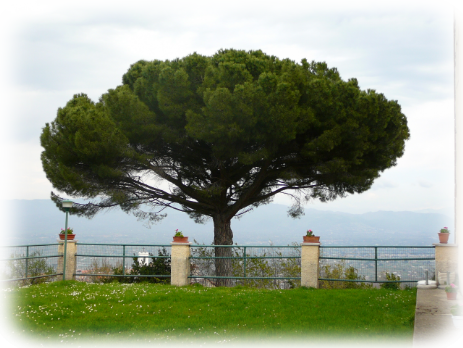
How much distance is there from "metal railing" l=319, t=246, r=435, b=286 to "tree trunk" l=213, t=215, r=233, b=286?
320 cm

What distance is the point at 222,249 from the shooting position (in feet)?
48.8

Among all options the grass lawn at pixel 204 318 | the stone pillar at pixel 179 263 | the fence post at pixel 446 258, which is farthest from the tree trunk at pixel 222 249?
the fence post at pixel 446 258

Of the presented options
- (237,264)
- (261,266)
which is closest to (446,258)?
(261,266)

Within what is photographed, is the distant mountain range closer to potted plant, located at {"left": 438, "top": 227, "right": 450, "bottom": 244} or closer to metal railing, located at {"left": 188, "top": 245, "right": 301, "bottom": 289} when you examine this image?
metal railing, located at {"left": 188, "top": 245, "right": 301, "bottom": 289}

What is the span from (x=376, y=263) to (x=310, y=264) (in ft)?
5.71

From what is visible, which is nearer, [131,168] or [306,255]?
[306,255]

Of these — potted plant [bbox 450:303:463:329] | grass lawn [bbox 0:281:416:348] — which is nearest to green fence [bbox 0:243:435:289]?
grass lawn [bbox 0:281:416:348]

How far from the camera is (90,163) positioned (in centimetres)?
1458

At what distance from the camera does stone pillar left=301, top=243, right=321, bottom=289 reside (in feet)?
40.3

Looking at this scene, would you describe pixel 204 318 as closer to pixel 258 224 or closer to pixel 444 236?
pixel 444 236

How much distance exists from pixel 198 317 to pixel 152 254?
22.1ft

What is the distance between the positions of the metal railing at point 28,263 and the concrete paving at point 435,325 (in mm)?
10652

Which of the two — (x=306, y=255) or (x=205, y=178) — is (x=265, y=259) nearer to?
(x=306, y=255)

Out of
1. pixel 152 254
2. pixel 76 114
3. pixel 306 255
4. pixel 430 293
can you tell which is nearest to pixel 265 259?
pixel 306 255
